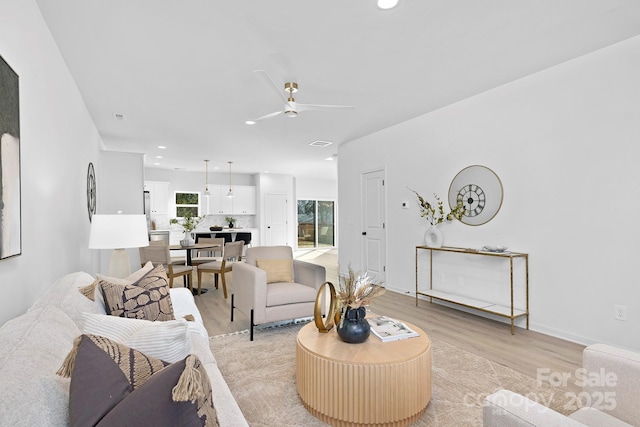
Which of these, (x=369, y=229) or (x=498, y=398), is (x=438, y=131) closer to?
(x=369, y=229)

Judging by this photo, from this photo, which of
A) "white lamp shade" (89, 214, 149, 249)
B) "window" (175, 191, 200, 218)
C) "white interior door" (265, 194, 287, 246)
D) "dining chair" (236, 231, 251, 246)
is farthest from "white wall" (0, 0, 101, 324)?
"white interior door" (265, 194, 287, 246)

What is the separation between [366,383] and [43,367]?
4.69 ft

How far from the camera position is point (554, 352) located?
A: 291 cm

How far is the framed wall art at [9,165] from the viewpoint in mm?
1465

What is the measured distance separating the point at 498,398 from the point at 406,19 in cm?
239

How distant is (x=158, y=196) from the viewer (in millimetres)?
9172

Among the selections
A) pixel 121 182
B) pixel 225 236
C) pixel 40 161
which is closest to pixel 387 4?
pixel 40 161

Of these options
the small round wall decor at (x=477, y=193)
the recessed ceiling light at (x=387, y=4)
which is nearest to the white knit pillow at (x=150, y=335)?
the recessed ceiling light at (x=387, y=4)

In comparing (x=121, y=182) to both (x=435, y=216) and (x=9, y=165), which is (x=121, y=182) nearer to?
(x=9, y=165)

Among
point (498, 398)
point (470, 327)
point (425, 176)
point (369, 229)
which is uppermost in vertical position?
point (425, 176)

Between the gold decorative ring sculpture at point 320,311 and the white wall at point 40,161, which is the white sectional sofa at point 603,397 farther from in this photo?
the white wall at point 40,161

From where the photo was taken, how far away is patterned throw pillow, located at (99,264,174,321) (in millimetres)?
1809

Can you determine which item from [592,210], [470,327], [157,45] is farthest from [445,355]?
[157,45]

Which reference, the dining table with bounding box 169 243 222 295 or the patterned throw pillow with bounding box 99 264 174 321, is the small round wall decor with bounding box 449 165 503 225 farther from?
the dining table with bounding box 169 243 222 295
